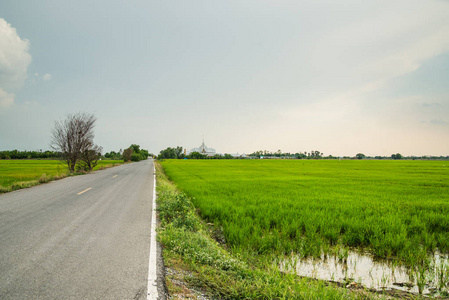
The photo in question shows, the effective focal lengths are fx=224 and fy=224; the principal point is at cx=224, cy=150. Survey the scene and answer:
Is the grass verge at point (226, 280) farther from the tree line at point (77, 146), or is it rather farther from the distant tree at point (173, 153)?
the distant tree at point (173, 153)

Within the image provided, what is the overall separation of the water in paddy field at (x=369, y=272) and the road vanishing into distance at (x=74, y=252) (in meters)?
2.98

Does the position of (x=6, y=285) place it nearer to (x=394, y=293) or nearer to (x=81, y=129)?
(x=394, y=293)

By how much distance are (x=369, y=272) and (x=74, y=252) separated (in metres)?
5.74

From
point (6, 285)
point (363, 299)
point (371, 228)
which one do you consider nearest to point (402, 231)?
point (371, 228)

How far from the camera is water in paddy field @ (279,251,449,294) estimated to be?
13.0 ft

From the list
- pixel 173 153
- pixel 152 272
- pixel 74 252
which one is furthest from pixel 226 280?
pixel 173 153

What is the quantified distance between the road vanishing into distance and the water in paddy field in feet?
9.76

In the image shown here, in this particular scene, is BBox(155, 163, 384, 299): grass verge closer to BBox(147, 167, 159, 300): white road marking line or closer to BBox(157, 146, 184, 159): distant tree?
BBox(147, 167, 159, 300): white road marking line

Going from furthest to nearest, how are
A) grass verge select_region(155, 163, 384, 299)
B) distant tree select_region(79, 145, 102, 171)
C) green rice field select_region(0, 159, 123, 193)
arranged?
distant tree select_region(79, 145, 102, 171) < green rice field select_region(0, 159, 123, 193) < grass verge select_region(155, 163, 384, 299)

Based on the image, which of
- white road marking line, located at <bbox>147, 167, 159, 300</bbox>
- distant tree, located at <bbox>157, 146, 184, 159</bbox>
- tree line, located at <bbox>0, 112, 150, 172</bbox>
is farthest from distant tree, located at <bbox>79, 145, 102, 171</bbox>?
distant tree, located at <bbox>157, 146, 184, 159</bbox>

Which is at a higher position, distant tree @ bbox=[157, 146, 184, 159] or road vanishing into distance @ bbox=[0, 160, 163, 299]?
distant tree @ bbox=[157, 146, 184, 159]

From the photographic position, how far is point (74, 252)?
4.25 m

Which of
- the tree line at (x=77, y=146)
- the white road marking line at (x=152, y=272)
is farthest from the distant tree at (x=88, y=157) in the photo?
the white road marking line at (x=152, y=272)

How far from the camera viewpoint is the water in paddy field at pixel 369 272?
3.97m
